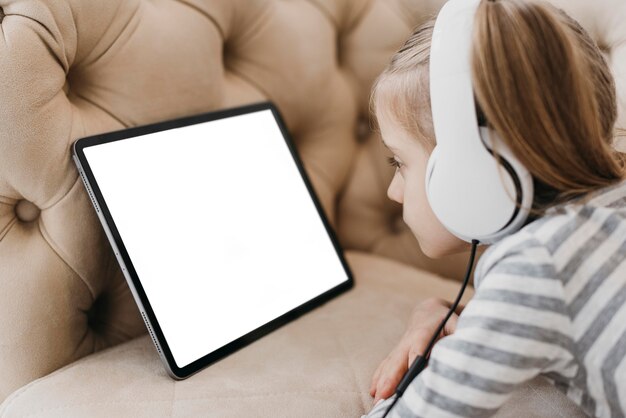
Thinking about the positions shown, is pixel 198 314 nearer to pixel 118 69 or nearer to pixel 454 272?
A: pixel 118 69

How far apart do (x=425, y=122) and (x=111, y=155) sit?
1.10 feet

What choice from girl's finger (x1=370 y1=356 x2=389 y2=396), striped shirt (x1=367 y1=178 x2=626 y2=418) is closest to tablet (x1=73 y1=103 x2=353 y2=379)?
girl's finger (x1=370 y1=356 x2=389 y2=396)

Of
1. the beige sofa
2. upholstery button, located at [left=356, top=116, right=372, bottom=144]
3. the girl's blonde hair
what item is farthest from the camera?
upholstery button, located at [left=356, top=116, right=372, bottom=144]

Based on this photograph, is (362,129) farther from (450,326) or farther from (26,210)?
(26,210)

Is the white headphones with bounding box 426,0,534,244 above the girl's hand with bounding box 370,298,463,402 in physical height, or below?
above

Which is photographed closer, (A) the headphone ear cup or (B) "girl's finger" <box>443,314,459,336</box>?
(A) the headphone ear cup

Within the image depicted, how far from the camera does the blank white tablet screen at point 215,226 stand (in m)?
0.60

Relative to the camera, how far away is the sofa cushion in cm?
54

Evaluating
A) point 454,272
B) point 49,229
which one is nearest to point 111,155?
point 49,229

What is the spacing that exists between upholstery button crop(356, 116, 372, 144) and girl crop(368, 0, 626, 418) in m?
0.47

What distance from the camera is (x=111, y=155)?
0.61 m

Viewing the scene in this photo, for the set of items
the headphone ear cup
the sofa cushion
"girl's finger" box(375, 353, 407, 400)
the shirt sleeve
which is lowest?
the sofa cushion

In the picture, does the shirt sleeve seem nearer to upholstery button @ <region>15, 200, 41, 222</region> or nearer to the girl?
the girl

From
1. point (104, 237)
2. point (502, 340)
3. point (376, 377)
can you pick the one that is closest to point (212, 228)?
point (104, 237)
